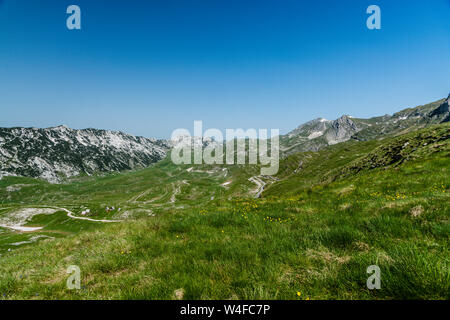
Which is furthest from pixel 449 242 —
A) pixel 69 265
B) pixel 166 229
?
pixel 69 265

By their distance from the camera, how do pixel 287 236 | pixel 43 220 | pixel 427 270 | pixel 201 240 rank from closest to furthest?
1. pixel 427 270
2. pixel 287 236
3. pixel 201 240
4. pixel 43 220

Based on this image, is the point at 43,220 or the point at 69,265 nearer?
the point at 69,265

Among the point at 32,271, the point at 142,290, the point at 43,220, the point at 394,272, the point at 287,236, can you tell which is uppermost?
the point at 394,272

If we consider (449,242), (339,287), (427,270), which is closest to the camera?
A: (427,270)

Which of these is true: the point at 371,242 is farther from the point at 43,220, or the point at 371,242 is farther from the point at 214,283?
the point at 43,220

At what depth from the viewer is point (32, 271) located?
670cm

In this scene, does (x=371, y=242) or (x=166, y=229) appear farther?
(x=166, y=229)

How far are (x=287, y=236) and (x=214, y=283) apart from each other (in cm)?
316

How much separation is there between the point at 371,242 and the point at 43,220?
805 feet

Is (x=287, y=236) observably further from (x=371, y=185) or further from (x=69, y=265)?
(x=371, y=185)

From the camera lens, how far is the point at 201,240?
24.0 ft

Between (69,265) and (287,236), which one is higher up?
(287,236)

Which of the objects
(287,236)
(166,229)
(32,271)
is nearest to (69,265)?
(32,271)

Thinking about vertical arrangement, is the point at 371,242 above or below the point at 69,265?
above
